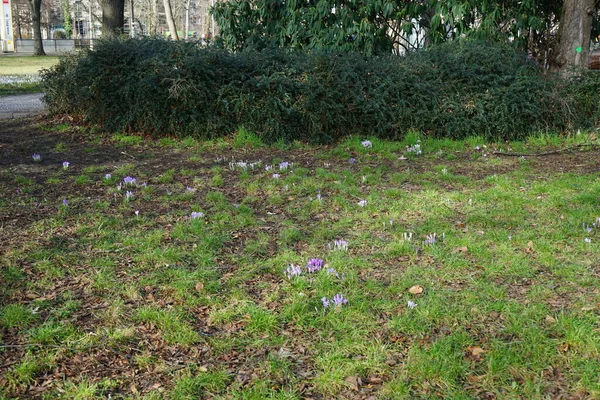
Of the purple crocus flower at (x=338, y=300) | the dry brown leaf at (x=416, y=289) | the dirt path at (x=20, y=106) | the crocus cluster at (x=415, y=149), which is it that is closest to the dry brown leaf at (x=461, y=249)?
the dry brown leaf at (x=416, y=289)

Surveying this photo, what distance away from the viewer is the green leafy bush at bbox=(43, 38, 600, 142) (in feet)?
28.2

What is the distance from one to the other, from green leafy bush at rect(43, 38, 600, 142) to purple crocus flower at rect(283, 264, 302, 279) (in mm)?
4808

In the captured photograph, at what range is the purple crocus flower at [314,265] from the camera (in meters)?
3.97

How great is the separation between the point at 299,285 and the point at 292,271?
0.19 m

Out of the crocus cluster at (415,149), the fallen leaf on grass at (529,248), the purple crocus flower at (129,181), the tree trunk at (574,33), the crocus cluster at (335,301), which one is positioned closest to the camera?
the crocus cluster at (335,301)

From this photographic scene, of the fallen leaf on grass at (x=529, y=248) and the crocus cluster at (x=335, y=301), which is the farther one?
the fallen leaf on grass at (x=529, y=248)

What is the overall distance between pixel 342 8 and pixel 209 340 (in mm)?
8848

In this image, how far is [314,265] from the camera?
4012 mm

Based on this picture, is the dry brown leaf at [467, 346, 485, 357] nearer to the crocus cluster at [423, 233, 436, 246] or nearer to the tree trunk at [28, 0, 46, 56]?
the crocus cluster at [423, 233, 436, 246]

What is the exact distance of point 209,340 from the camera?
3.17 m

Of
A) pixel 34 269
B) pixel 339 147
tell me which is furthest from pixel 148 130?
pixel 34 269

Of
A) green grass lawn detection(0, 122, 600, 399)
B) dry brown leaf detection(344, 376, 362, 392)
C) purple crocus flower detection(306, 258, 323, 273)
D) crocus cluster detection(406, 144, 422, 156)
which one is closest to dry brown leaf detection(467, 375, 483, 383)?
green grass lawn detection(0, 122, 600, 399)

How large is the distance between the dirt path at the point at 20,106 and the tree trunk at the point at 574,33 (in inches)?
357

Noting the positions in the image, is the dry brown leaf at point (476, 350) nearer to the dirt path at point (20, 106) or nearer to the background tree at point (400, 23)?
the background tree at point (400, 23)
